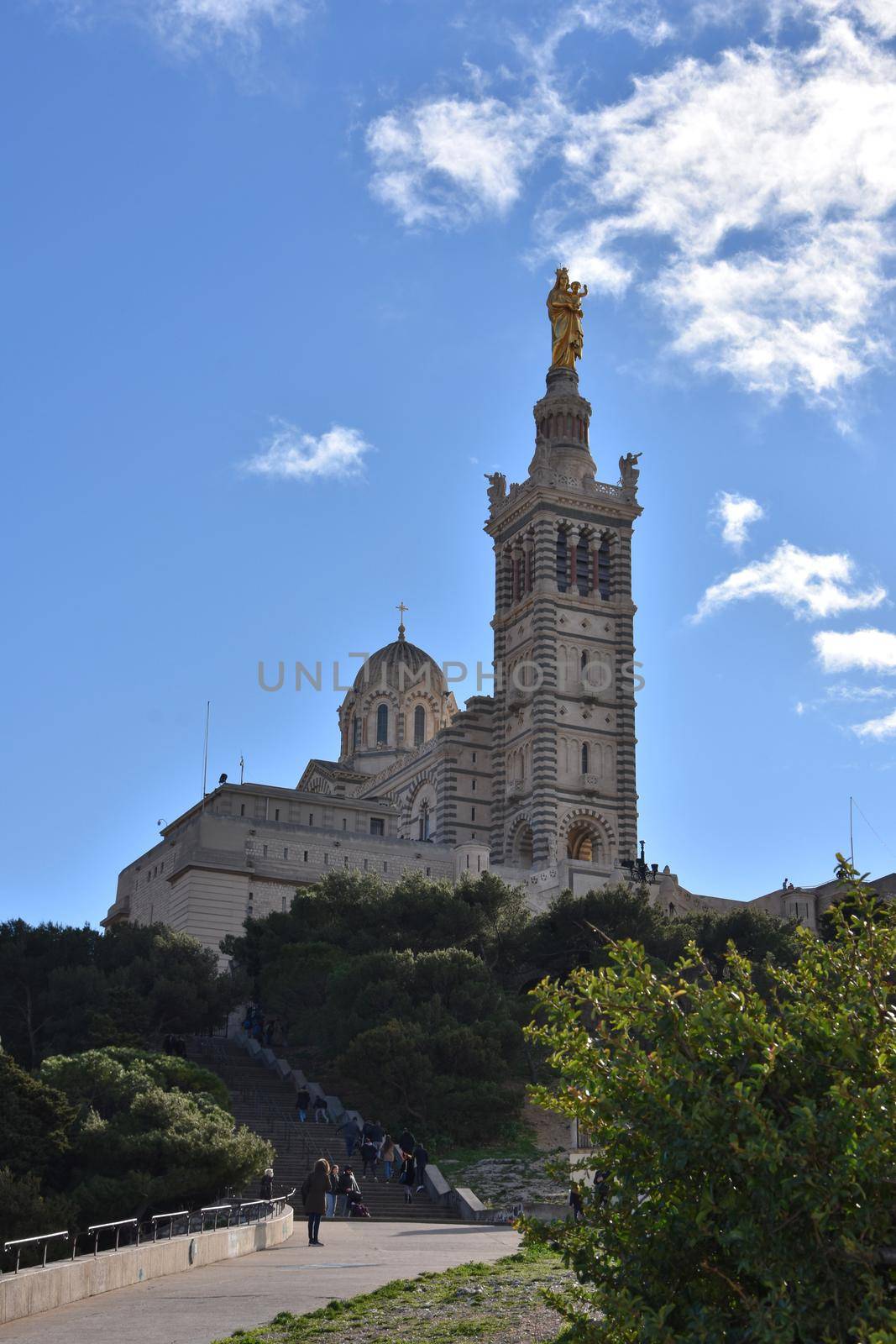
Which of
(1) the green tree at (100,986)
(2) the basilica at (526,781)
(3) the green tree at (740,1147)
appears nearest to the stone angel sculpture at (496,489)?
(2) the basilica at (526,781)

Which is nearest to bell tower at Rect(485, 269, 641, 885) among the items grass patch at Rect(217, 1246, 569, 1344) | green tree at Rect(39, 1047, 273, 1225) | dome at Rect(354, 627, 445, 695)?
dome at Rect(354, 627, 445, 695)

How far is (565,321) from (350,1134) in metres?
51.9

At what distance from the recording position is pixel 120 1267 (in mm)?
17297

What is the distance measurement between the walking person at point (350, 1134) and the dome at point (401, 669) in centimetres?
5051

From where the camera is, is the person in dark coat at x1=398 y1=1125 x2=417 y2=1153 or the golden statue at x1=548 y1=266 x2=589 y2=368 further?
the golden statue at x1=548 y1=266 x2=589 y2=368

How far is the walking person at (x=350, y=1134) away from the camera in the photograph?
3431cm

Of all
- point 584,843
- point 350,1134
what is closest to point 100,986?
point 350,1134

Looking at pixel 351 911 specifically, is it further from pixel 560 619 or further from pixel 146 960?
pixel 560 619

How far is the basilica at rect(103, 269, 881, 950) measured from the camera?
194ft

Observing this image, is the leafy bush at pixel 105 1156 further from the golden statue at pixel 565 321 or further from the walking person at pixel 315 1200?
the golden statue at pixel 565 321

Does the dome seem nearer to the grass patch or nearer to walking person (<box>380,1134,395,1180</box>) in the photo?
walking person (<box>380,1134,395,1180</box>)

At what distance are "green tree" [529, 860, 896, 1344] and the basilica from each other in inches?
1854

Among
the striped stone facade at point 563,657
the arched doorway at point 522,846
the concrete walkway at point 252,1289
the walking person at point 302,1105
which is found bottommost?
the concrete walkway at point 252,1289

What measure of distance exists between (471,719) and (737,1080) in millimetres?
63245
